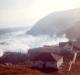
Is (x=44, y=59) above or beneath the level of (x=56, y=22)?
beneath

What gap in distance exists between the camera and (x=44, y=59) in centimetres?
305

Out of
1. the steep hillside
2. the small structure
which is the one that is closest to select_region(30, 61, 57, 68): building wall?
the small structure

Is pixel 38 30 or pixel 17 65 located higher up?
pixel 38 30

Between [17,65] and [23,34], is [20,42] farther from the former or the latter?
[17,65]

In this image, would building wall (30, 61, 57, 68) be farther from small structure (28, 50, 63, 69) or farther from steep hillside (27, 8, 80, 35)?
steep hillside (27, 8, 80, 35)

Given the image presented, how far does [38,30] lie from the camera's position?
10.2 ft

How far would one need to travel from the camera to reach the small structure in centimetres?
299

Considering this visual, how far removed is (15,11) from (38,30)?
46 centimetres

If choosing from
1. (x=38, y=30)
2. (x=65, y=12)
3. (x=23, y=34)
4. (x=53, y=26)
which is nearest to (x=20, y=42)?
(x=23, y=34)

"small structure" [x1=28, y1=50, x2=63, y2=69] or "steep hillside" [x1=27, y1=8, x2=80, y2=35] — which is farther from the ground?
"steep hillside" [x1=27, y1=8, x2=80, y2=35]

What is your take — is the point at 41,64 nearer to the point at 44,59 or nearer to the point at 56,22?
the point at 44,59

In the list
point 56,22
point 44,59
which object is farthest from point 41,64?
point 56,22

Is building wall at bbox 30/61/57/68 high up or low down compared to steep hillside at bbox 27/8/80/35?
down

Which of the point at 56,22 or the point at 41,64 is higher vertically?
the point at 56,22
